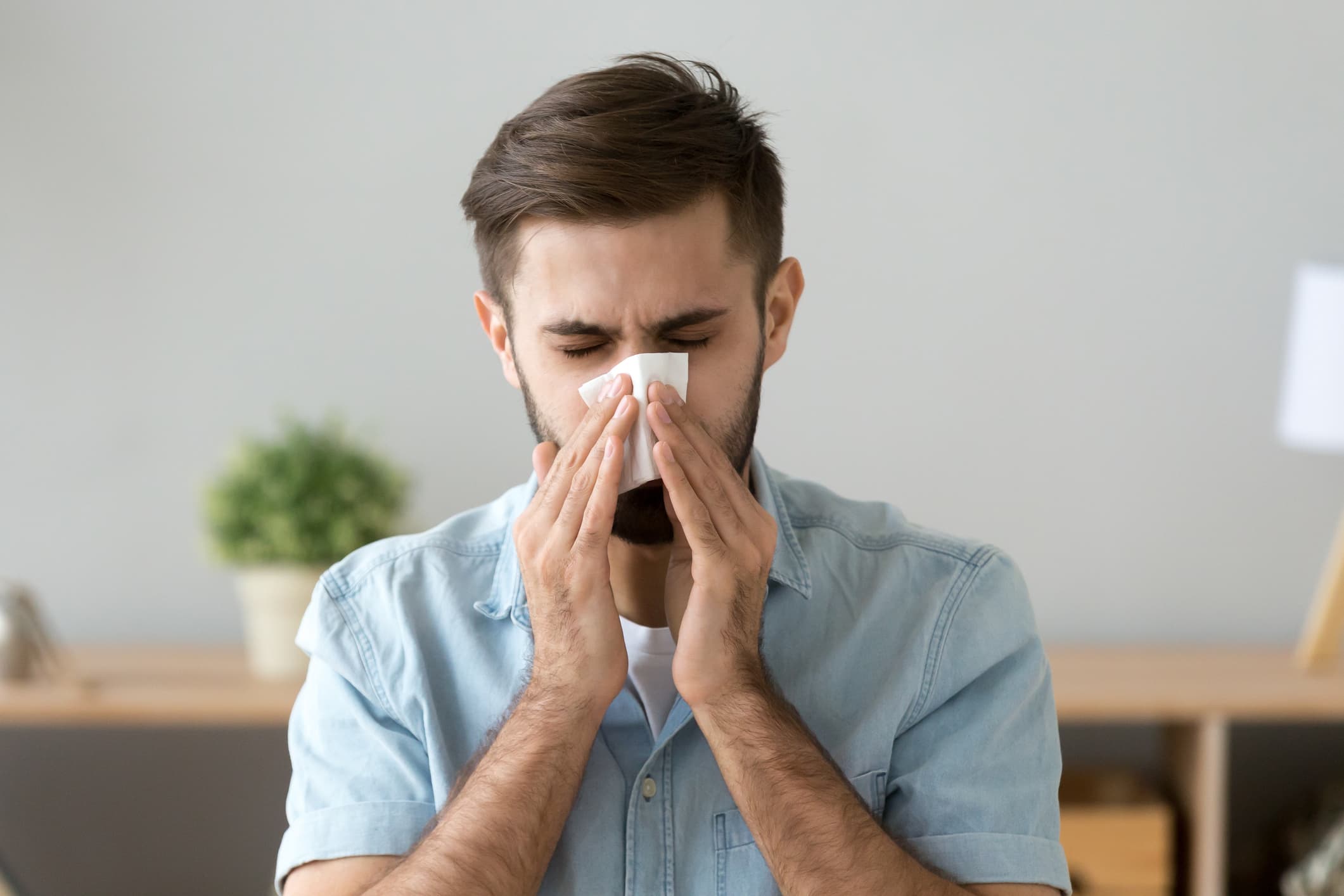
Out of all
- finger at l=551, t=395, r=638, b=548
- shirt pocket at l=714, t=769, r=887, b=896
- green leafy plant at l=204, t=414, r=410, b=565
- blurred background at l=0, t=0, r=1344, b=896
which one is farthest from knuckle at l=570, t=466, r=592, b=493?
blurred background at l=0, t=0, r=1344, b=896

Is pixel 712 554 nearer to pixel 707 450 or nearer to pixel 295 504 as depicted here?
pixel 707 450

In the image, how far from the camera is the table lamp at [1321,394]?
6.77ft

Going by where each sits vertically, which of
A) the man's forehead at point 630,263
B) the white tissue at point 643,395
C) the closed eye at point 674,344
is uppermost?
the man's forehead at point 630,263

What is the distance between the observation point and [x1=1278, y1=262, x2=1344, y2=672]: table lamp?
2.06 m

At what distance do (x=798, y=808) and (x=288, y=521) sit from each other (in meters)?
1.18

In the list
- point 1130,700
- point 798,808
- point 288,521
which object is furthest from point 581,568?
point 1130,700

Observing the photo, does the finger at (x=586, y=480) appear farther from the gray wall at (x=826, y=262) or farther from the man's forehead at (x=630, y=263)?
the gray wall at (x=826, y=262)

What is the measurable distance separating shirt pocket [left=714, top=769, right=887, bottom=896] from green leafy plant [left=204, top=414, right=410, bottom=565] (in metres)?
1.03

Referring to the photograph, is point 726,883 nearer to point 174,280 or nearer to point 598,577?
point 598,577

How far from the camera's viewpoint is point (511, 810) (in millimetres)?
1102

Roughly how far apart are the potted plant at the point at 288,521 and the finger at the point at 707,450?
101 cm

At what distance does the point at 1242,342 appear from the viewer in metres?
2.32

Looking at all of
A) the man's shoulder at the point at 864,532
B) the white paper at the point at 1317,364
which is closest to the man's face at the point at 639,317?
the man's shoulder at the point at 864,532

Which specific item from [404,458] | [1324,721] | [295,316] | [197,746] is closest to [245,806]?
[197,746]
